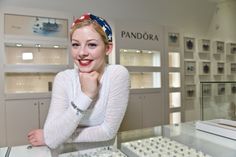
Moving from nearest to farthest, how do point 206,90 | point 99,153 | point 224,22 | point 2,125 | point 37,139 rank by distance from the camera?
point 99,153
point 37,139
point 2,125
point 206,90
point 224,22

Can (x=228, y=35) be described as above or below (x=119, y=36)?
above

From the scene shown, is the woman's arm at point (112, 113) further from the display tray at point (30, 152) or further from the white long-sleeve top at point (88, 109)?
the display tray at point (30, 152)

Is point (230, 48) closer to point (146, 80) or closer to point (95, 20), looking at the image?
point (146, 80)

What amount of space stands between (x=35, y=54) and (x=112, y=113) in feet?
6.68

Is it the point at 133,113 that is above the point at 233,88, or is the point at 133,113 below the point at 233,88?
below

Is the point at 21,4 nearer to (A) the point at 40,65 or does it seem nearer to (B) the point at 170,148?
(A) the point at 40,65

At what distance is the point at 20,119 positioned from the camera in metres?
2.48

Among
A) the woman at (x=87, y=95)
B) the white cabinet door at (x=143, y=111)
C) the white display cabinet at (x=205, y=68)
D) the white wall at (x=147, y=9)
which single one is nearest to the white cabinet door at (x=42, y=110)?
the white cabinet door at (x=143, y=111)

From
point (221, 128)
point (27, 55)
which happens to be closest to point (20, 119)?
point (27, 55)

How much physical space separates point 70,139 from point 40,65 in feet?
5.97

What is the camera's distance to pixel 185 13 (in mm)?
3979

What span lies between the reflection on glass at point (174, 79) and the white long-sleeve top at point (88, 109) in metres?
2.79

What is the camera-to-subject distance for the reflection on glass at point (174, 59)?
378 centimetres

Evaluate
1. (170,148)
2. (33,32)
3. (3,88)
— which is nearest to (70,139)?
(170,148)
